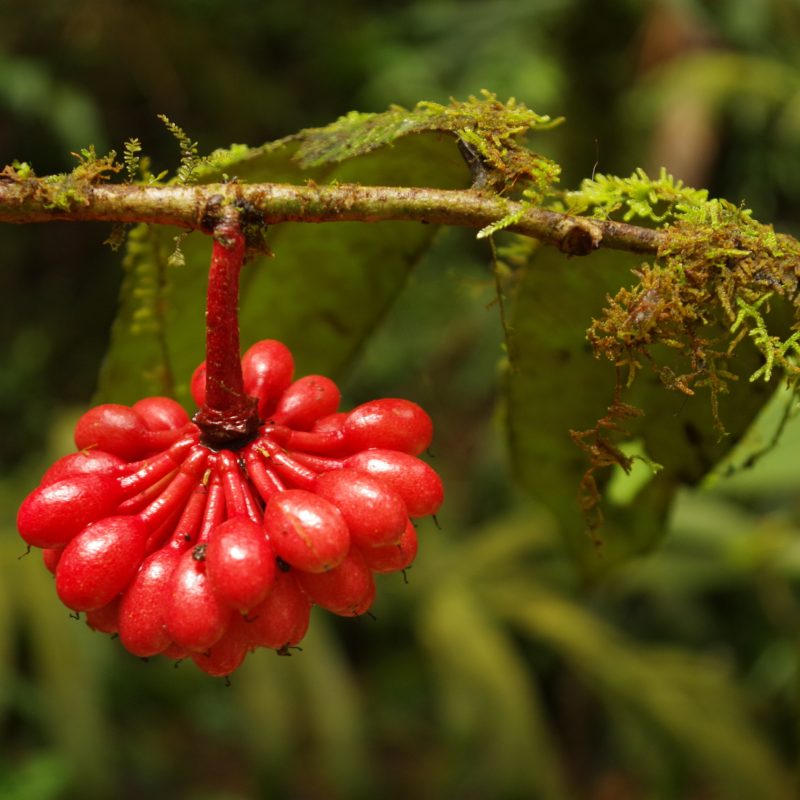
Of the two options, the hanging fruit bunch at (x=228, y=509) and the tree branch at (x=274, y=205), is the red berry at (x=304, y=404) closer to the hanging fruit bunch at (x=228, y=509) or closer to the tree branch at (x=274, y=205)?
the hanging fruit bunch at (x=228, y=509)

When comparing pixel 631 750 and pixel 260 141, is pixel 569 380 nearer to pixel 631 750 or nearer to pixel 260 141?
pixel 631 750

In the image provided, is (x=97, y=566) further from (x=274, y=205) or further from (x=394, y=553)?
(x=274, y=205)

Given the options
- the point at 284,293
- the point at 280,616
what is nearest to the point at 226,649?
the point at 280,616

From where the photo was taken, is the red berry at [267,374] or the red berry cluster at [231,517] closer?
the red berry cluster at [231,517]

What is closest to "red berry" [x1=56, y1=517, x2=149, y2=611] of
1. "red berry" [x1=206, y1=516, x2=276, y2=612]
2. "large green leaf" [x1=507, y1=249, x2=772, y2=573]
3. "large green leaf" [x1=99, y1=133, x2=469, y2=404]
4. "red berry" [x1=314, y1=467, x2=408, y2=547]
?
"red berry" [x1=206, y1=516, x2=276, y2=612]

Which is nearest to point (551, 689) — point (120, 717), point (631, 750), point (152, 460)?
point (631, 750)

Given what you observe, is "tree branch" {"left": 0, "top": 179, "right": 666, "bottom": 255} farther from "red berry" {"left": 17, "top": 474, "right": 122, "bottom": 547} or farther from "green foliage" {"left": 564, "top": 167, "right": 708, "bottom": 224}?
"red berry" {"left": 17, "top": 474, "right": 122, "bottom": 547}

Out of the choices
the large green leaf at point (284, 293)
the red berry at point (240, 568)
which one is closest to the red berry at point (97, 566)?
the red berry at point (240, 568)
